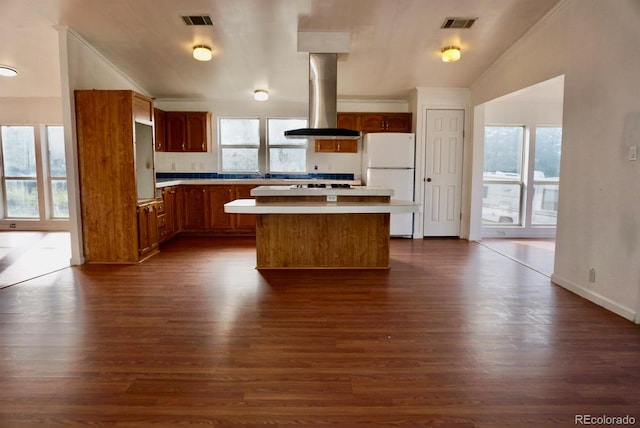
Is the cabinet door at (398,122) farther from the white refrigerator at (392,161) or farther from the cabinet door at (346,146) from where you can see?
the cabinet door at (346,146)

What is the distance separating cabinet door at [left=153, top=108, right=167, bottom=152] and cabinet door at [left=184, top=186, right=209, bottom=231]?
78cm

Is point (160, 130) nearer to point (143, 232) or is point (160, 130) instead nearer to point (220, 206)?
point (220, 206)

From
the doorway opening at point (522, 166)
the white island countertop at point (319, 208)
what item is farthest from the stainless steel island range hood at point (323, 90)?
the doorway opening at point (522, 166)

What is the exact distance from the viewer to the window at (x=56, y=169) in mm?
6777

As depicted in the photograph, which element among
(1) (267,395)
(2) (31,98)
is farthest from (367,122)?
(2) (31,98)

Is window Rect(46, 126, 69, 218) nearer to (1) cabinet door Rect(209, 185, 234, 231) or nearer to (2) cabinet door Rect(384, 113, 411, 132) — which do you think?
(1) cabinet door Rect(209, 185, 234, 231)

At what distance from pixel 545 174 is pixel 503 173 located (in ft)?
2.16

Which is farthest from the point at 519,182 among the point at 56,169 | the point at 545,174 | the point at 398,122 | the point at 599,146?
the point at 56,169

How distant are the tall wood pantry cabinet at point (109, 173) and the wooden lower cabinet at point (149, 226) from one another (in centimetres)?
4

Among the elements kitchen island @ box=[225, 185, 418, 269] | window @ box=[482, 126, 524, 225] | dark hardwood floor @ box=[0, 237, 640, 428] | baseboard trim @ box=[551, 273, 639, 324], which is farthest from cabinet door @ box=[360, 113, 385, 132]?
baseboard trim @ box=[551, 273, 639, 324]

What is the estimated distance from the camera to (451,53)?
4.69m

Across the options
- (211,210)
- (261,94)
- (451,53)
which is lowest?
(211,210)

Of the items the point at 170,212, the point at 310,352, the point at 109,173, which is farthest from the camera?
the point at 170,212

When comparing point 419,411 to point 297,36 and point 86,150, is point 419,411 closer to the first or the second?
point 297,36
